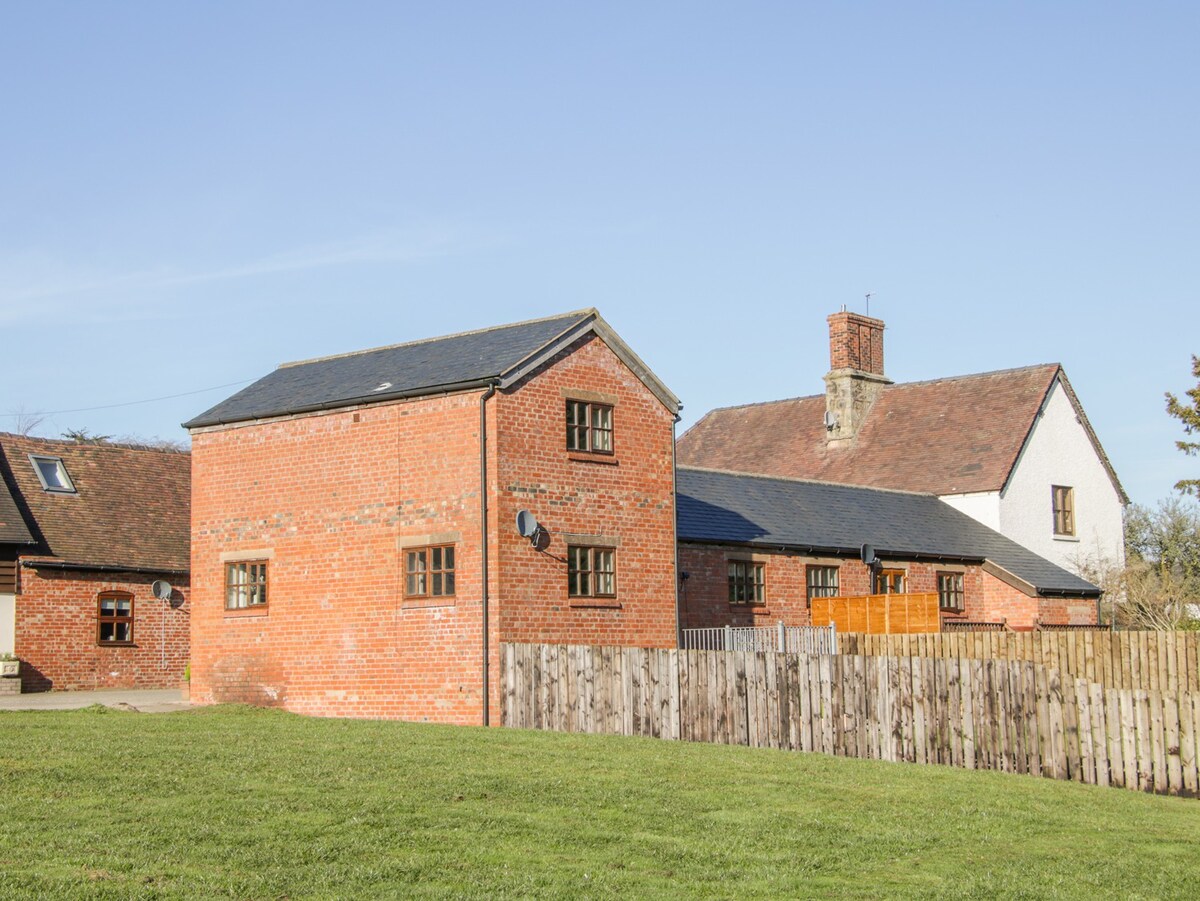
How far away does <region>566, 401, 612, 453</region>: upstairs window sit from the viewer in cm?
2623

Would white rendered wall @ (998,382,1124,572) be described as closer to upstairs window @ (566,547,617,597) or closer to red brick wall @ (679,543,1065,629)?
red brick wall @ (679,543,1065,629)

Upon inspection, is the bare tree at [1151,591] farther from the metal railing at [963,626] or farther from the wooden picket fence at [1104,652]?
the wooden picket fence at [1104,652]

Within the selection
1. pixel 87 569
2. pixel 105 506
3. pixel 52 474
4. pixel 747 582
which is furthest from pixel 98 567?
pixel 747 582

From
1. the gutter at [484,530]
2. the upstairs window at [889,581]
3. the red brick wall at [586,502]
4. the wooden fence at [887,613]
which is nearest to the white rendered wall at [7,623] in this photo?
the gutter at [484,530]

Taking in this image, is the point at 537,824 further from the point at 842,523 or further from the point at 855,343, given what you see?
the point at 855,343

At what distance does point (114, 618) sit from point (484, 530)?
49.9 ft

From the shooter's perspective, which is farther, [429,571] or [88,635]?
[88,635]

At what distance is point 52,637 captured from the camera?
114 feet

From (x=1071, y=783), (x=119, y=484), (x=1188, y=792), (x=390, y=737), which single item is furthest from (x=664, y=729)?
(x=119, y=484)

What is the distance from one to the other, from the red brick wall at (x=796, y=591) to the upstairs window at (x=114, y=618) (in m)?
14.1

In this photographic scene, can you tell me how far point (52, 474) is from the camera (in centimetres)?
3788

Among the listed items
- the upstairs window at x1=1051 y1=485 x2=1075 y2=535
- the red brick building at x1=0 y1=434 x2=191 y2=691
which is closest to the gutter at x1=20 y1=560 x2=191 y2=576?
the red brick building at x1=0 y1=434 x2=191 y2=691

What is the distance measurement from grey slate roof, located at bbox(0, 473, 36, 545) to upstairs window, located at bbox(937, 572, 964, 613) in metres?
22.4

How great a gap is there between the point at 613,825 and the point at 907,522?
27814 mm
